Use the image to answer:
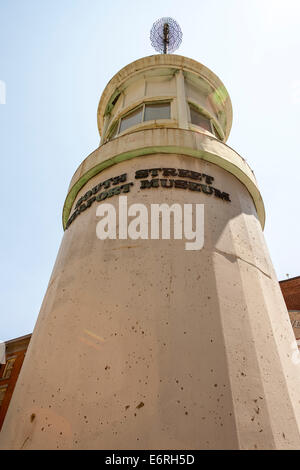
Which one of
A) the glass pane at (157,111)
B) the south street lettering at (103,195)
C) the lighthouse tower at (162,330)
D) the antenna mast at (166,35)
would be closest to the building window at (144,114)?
the glass pane at (157,111)

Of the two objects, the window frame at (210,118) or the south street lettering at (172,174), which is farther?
→ the window frame at (210,118)

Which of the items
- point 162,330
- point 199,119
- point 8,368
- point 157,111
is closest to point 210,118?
point 199,119

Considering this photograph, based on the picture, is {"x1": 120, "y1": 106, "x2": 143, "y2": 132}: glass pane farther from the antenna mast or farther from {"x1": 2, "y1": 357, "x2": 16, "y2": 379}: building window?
{"x1": 2, "y1": 357, "x2": 16, "y2": 379}: building window

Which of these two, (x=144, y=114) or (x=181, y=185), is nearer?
(x=181, y=185)

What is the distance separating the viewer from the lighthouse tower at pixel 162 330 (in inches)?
138

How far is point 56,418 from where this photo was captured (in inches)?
149

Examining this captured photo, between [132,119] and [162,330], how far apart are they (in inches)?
295

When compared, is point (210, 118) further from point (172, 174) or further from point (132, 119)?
point (172, 174)

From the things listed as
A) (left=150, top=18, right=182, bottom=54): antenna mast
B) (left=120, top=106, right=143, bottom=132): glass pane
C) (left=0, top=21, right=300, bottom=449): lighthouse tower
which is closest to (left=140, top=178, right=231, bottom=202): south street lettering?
(left=0, top=21, right=300, bottom=449): lighthouse tower

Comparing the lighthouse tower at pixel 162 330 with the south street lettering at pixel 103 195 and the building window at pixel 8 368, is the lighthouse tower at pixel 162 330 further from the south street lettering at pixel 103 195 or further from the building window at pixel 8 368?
the building window at pixel 8 368

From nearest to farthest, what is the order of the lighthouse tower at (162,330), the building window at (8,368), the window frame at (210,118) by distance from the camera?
the lighthouse tower at (162,330) → the window frame at (210,118) → the building window at (8,368)

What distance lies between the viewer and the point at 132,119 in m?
9.62

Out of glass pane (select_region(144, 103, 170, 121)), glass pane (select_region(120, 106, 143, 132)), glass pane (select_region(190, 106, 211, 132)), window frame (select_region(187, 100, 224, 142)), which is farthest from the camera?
window frame (select_region(187, 100, 224, 142))

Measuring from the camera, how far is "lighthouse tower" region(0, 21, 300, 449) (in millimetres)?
3510
